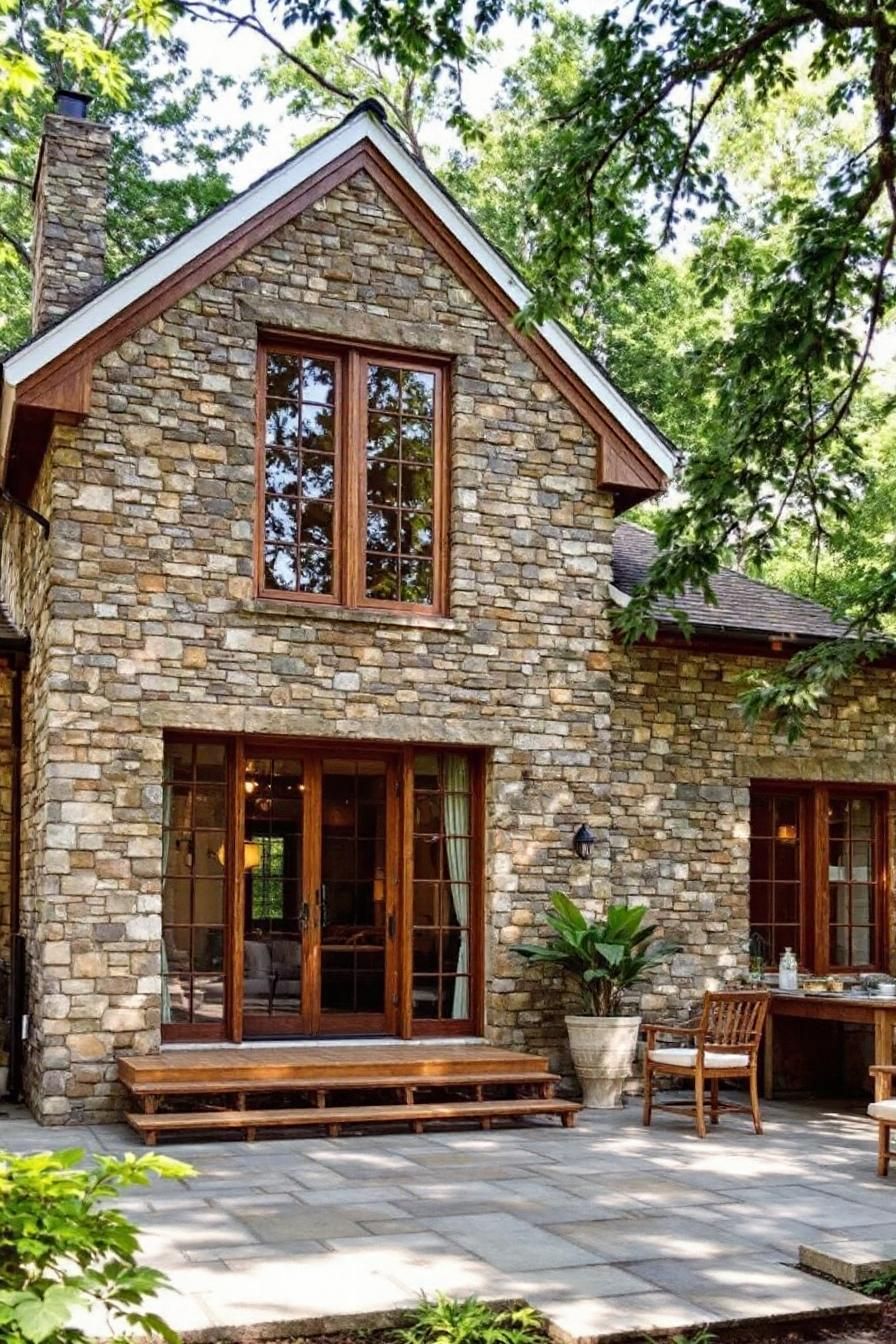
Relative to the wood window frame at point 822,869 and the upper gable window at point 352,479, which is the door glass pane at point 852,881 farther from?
the upper gable window at point 352,479

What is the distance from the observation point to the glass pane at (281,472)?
33.7 ft

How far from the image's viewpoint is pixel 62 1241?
2.88 metres

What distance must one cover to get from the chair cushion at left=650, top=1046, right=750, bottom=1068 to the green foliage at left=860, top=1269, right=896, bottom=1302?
338 cm

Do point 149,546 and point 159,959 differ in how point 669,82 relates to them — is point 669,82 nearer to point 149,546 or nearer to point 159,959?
point 149,546

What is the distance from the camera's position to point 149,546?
9727mm

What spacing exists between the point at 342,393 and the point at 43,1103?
209 inches

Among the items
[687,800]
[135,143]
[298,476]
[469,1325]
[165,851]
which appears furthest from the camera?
[135,143]

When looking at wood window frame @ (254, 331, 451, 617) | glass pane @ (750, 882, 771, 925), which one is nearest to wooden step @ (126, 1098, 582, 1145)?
glass pane @ (750, 882, 771, 925)

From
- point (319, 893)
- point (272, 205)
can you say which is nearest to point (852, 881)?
point (319, 893)

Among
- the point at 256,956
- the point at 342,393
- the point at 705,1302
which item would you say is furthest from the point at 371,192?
the point at 705,1302

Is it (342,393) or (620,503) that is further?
(620,503)

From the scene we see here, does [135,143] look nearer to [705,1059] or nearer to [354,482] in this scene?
[354,482]

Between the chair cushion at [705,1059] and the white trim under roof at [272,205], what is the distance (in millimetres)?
4602

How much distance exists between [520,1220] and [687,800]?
213 inches
